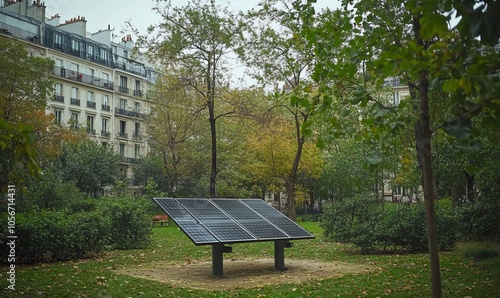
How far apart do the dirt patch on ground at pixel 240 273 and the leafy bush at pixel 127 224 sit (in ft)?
16.9

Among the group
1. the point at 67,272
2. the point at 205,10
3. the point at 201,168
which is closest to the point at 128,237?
the point at 67,272

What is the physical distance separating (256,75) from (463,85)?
23049 mm

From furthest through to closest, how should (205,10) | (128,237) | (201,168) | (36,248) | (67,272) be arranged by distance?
(201,168) < (205,10) < (128,237) < (36,248) < (67,272)

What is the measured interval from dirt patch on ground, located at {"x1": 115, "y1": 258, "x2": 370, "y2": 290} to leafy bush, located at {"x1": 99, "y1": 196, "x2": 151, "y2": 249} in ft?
16.9

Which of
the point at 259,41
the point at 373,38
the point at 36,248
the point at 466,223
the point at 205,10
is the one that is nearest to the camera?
the point at 373,38

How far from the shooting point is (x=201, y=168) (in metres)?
43.1

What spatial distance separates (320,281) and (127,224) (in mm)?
10349

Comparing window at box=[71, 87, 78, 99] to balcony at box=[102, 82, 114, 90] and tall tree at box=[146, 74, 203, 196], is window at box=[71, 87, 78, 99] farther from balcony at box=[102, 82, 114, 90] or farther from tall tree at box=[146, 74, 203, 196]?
tall tree at box=[146, 74, 203, 196]

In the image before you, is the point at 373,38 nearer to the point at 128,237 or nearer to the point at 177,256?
the point at 177,256

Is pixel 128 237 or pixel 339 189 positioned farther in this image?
pixel 339 189

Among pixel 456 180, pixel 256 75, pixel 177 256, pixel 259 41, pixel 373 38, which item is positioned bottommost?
pixel 177 256

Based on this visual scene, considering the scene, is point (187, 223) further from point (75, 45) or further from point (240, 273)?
point (75, 45)

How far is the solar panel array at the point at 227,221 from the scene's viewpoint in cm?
1145

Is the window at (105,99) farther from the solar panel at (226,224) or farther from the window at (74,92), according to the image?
the solar panel at (226,224)
